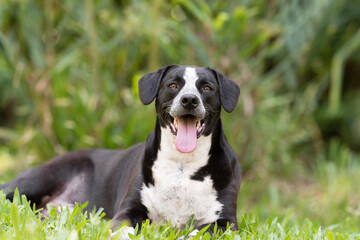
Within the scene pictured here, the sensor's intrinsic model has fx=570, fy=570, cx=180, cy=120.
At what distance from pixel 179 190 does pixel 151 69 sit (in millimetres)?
2928

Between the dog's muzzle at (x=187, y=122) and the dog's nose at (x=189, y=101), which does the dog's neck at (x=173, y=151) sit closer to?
the dog's muzzle at (x=187, y=122)

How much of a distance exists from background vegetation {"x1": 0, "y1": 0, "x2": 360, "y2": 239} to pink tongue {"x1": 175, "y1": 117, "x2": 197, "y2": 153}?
2.20m

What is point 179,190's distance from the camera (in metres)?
3.62

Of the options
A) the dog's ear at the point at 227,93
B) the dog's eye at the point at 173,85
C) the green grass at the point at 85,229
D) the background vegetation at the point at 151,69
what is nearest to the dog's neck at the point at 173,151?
the dog's ear at the point at 227,93

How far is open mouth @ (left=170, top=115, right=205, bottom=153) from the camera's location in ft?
11.5

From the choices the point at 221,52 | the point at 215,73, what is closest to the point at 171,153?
the point at 215,73

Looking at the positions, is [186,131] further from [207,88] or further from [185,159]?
[207,88]

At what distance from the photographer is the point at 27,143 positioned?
21.1 feet

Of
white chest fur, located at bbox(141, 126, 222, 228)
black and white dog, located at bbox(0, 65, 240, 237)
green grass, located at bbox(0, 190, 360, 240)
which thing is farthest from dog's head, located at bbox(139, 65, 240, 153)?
green grass, located at bbox(0, 190, 360, 240)

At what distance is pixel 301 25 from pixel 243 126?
1316mm

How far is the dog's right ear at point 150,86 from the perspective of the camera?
3.75m

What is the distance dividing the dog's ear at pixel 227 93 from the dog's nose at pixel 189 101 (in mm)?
322

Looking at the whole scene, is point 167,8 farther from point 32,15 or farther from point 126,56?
point 32,15

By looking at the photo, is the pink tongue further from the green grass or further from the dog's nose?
the green grass
